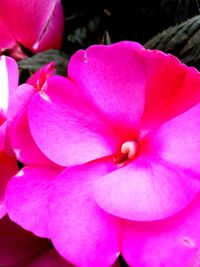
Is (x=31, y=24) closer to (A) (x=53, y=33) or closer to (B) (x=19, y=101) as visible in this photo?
(A) (x=53, y=33)

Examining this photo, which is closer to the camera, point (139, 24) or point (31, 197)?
point (31, 197)

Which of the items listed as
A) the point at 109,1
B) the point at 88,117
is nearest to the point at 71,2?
the point at 109,1

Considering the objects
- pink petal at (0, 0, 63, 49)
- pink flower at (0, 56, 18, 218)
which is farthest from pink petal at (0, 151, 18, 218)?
pink petal at (0, 0, 63, 49)

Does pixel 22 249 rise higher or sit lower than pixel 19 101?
lower

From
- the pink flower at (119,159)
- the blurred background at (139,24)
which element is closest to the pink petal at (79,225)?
the pink flower at (119,159)

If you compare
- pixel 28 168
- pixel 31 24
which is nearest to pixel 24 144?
pixel 28 168

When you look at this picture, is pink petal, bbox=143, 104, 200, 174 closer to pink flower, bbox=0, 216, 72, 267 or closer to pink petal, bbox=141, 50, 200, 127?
pink petal, bbox=141, 50, 200, 127
